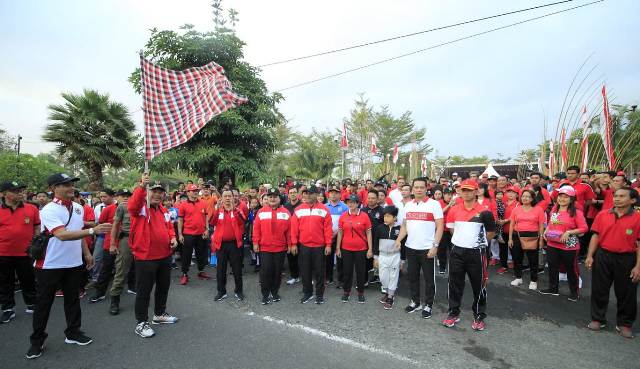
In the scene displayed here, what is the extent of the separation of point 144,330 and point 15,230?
106 inches

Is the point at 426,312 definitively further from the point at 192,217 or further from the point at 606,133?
the point at 606,133

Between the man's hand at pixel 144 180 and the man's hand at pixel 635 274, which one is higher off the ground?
the man's hand at pixel 144 180

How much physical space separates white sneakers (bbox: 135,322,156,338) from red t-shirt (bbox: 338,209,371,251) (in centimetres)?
315

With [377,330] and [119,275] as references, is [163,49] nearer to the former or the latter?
[119,275]

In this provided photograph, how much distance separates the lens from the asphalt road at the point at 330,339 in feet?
12.1

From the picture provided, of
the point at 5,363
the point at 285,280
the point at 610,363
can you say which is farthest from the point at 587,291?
the point at 5,363

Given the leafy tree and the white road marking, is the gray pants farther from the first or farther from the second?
the leafy tree

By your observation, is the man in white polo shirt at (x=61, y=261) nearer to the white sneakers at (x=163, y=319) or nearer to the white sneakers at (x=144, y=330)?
the white sneakers at (x=144, y=330)

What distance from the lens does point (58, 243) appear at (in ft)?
13.1

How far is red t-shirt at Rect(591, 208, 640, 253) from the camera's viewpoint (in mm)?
4324

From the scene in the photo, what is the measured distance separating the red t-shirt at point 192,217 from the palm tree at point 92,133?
28.2 feet

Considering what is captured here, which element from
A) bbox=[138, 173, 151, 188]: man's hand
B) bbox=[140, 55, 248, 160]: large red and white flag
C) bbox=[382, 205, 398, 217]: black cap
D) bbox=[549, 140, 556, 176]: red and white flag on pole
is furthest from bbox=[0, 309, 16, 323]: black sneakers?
bbox=[549, 140, 556, 176]: red and white flag on pole

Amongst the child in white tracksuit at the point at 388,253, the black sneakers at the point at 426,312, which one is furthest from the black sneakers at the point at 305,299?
the black sneakers at the point at 426,312

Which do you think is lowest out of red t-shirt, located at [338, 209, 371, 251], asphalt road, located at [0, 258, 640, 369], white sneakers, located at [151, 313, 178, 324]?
asphalt road, located at [0, 258, 640, 369]
